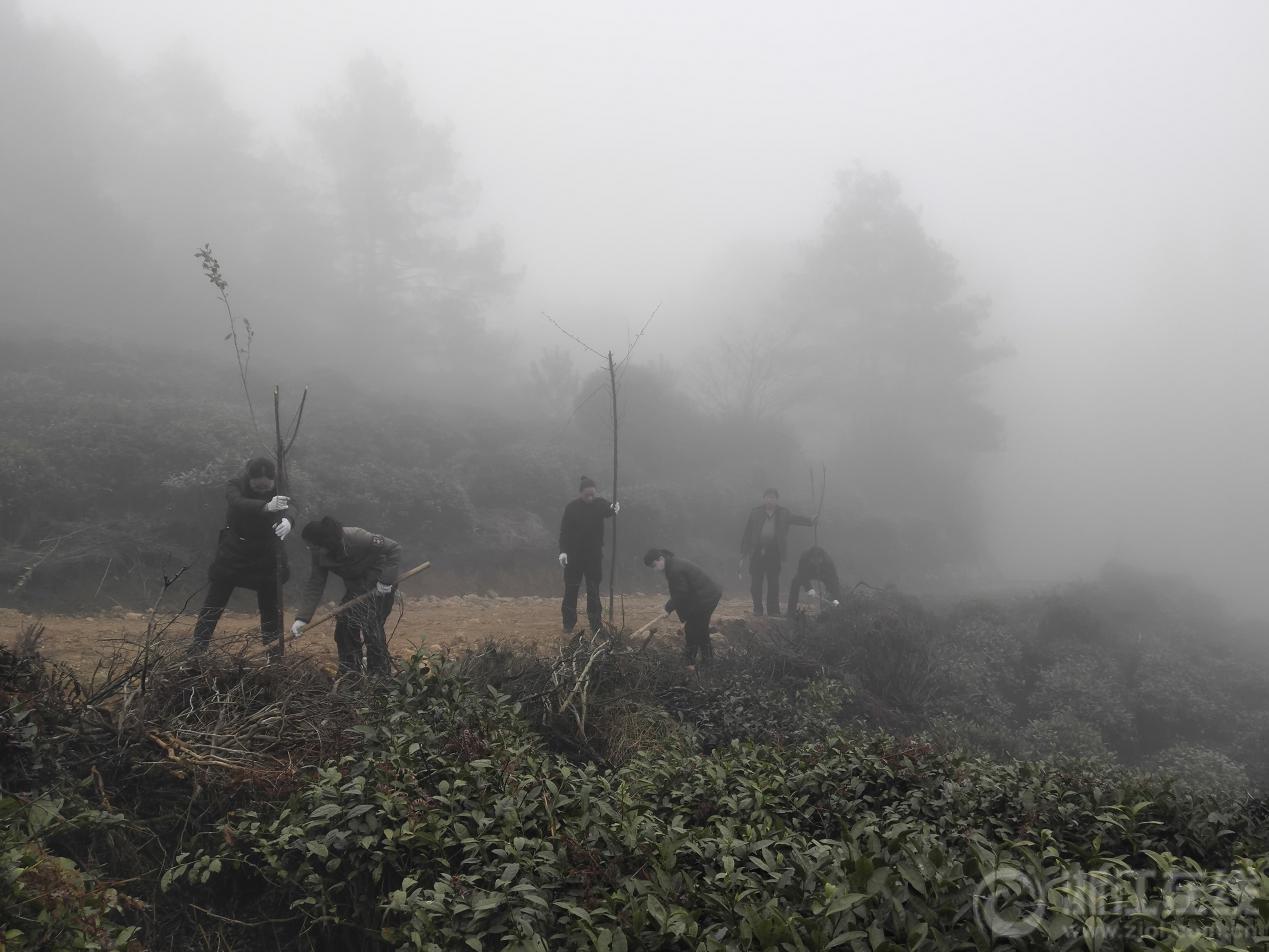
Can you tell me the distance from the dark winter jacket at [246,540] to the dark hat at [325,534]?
32cm

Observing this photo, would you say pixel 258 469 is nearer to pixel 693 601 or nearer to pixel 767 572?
pixel 693 601

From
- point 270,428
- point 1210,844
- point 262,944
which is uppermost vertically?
point 270,428

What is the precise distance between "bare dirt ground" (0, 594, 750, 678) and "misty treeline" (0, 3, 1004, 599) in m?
2.13

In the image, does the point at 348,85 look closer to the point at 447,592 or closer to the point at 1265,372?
the point at 447,592

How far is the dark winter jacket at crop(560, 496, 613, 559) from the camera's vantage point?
359 inches

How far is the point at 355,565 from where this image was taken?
6.39 m

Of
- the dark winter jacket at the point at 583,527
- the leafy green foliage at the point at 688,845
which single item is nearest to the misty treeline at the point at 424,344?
the dark winter jacket at the point at 583,527

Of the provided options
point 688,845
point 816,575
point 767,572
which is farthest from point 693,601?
point 688,845

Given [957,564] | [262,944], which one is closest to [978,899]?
[262,944]

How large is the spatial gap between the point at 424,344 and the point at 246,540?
2963 cm

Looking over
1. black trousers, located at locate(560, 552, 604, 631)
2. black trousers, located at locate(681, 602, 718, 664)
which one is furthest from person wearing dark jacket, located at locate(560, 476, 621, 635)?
black trousers, located at locate(681, 602, 718, 664)

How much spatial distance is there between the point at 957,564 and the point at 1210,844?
27.1m

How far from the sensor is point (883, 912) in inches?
75.2

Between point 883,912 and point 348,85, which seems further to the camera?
point 348,85
